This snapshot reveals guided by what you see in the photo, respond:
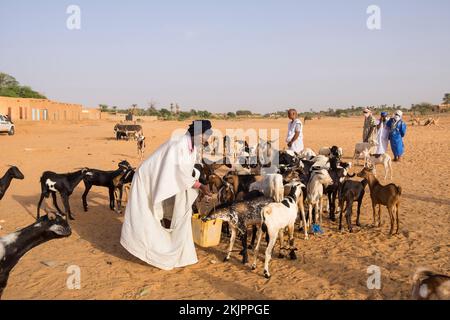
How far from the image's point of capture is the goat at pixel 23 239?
14.5 ft

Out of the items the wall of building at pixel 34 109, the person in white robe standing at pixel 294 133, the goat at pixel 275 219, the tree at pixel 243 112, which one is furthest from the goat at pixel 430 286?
the tree at pixel 243 112

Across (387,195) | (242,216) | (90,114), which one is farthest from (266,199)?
(90,114)

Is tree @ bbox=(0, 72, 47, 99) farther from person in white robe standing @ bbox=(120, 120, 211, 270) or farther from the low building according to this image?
person in white robe standing @ bbox=(120, 120, 211, 270)

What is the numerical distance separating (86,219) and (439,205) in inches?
330

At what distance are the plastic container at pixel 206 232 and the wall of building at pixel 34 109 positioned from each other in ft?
138

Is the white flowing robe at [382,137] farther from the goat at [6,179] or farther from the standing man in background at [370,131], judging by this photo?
the goat at [6,179]

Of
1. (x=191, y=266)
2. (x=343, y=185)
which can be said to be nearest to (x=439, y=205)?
(x=343, y=185)

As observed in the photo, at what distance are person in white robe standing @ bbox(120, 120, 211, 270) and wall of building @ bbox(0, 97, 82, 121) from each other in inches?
1665

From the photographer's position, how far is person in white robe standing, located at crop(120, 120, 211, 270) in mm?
5746

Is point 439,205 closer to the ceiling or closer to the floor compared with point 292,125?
closer to the floor
